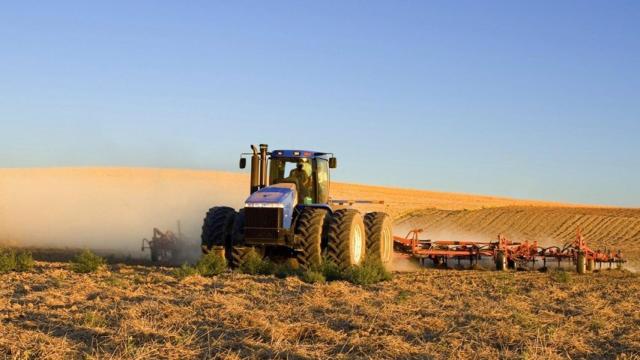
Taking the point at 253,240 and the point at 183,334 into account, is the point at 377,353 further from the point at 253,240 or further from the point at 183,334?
the point at 253,240

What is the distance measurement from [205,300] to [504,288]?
5624 millimetres

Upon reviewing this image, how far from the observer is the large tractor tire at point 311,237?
1567 cm

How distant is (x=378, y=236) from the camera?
17953 millimetres

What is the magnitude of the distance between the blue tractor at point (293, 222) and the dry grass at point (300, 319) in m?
1.42

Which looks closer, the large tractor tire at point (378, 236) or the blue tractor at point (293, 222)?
the blue tractor at point (293, 222)

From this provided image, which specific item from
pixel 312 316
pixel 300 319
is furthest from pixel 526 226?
pixel 300 319

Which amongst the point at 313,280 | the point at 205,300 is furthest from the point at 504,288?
the point at 205,300

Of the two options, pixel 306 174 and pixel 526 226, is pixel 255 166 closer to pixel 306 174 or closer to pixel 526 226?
pixel 306 174

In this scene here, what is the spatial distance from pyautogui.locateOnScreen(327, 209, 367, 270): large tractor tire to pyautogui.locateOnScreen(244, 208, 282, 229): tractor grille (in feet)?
3.56

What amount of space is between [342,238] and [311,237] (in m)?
0.62

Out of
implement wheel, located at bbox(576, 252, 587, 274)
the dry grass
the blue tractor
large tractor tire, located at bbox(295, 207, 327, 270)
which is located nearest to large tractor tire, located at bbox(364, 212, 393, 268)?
the blue tractor

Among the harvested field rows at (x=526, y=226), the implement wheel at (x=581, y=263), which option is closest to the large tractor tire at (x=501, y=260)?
the implement wheel at (x=581, y=263)

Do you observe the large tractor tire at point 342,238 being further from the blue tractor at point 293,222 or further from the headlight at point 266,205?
the headlight at point 266,205

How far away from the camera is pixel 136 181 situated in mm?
70312
